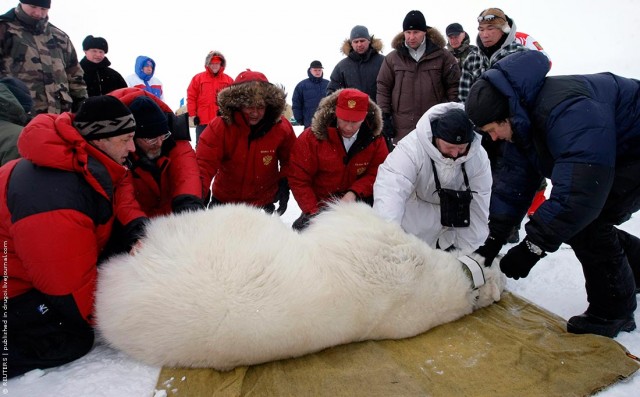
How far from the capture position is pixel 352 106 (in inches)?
117

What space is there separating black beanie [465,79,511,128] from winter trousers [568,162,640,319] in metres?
0.69

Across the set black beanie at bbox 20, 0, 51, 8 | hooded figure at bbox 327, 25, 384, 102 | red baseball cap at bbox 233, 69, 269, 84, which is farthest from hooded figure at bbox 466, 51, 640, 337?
black beanie at bbox 20, 0, 51, 8

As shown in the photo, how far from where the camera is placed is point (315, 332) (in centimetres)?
177

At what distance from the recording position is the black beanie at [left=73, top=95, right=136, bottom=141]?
6.23ft

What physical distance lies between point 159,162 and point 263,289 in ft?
4.50

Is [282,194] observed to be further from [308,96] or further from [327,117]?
[308,96]

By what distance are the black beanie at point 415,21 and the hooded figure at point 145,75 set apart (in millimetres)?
4152

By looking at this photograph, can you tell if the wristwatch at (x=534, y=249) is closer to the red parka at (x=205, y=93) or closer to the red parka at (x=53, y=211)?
the red parka at (x=53, y=211)

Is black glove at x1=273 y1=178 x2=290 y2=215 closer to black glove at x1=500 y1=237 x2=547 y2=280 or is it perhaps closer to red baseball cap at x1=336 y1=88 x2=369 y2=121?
red baseball cap at x1=336 y1=88 x2=369 y2=121

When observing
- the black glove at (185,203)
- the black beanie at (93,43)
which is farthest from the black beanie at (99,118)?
the black beanie at (93,43)

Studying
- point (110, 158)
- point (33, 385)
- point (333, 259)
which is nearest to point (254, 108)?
point (110, 158)

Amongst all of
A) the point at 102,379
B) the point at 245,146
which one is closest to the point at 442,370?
the point at 102,379

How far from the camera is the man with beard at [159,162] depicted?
2.44 meters

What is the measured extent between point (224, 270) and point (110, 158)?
0.82m
